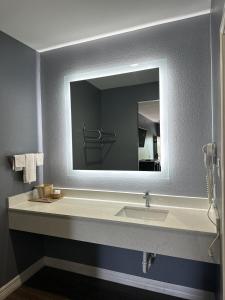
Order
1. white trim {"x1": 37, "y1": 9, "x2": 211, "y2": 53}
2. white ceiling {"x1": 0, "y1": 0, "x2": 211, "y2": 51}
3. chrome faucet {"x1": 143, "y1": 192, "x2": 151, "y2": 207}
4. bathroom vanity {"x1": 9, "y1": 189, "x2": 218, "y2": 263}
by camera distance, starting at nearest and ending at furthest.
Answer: bathroom vanity {"x1": 9, "y1": 189, "x2": 218, "y2": 263} → white ceiling {"x1": 0, "y1": 0, "x2": 211, "y2": 51} → white trim {"x1": 37, "y1": 9, "x2": 211, "y2": 53} → chrome faucet {"x1": 143, "y1": 192, "x2": 151, "y2": 207}

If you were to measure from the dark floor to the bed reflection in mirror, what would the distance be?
114 centimetres

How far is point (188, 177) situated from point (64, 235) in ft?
3.91

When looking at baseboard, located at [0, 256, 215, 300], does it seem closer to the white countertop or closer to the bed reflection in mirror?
the white countertop

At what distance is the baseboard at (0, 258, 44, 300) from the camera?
6.65ft

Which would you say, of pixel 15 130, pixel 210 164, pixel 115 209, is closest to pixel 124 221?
pixel 115 209

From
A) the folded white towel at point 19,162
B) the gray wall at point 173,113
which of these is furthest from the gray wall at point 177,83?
the folded white towel at point 19,162

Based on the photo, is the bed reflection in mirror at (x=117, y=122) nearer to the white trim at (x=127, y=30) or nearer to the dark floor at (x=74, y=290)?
the white trim at (x=127, y=30)

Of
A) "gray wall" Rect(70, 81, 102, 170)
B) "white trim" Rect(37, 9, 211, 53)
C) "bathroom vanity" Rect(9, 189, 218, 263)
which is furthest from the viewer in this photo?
"gray wall" Rect(70, 81, 102, 170)

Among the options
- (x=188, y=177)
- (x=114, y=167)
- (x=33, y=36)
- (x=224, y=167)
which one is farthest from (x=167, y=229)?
(x=33, y=36)

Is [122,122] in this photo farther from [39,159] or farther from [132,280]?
[132,280]

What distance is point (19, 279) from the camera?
2186 millimetres

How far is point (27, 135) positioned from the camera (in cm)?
234

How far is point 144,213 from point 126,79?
1287mm

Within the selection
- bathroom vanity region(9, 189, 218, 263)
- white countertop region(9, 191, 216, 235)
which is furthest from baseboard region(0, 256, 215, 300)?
white countertop region(9, 191, 216, 235)
